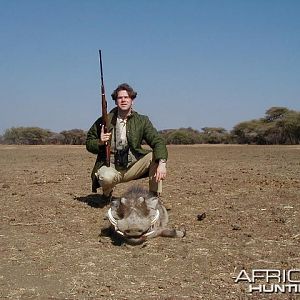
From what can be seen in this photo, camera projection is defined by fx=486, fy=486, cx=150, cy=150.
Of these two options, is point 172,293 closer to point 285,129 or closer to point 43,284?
point 43,284

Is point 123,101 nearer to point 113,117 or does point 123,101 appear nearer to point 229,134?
point 113,117

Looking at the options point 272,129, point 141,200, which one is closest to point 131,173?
point 141,200

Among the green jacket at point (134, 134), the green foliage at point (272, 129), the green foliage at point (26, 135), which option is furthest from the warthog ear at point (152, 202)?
the green foliage at point (26, 135)

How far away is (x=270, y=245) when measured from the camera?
229 inches

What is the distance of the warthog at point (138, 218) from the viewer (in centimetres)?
577

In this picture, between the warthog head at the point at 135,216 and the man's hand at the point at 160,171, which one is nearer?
the warthog head at the point at 135,216

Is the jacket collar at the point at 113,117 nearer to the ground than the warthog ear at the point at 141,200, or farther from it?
farther from it

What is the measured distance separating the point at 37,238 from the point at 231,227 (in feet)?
8.63

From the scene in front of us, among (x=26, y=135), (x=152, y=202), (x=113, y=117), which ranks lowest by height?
(x=152, y=202)

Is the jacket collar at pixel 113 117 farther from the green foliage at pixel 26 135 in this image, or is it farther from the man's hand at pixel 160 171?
the green foliage at pixel 26 135

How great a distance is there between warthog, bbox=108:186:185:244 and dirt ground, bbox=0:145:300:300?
0.12 m

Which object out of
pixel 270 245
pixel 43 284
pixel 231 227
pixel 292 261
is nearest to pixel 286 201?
pixel 231 227

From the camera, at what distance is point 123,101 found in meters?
A: 7.63

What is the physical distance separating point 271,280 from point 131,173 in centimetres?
387
